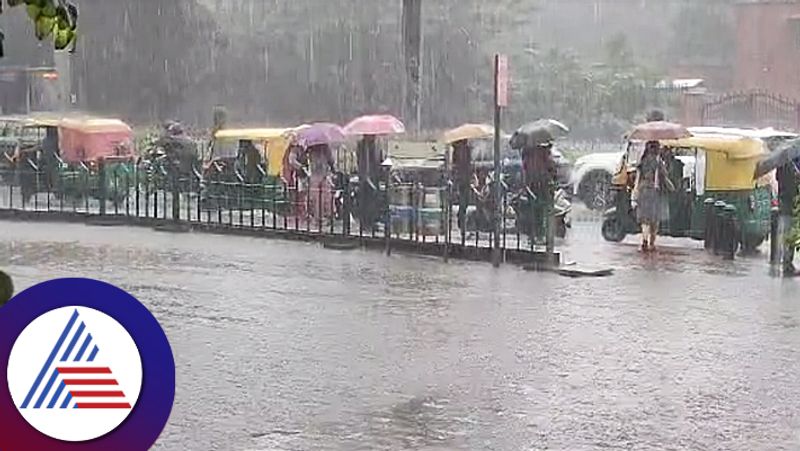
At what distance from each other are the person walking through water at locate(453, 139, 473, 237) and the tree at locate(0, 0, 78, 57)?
43.4 ft

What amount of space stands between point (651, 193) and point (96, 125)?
10.4 meters

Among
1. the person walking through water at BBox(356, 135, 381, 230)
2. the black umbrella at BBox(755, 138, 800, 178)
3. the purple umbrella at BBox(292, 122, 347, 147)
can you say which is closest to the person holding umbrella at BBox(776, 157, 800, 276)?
the black umbrella at BBox(755, 138, 800, 178)

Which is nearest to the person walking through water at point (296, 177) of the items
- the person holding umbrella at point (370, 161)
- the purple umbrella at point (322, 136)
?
the purple umbrella at point (322, 136)

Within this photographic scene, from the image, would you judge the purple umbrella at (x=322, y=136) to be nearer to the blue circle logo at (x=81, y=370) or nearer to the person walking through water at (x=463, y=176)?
the person walking through water at (x=463, y=176)

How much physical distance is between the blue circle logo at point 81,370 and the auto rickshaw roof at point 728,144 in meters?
14.3

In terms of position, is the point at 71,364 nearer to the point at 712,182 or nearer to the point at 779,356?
the point at 779,356

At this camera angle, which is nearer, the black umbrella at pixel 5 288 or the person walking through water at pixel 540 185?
the black umbrella at pixel 5 288

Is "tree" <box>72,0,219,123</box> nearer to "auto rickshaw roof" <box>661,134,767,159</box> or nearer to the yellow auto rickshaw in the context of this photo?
the yellow auto rickshaw

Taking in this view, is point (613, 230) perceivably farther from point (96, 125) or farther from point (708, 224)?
point (96, 125)

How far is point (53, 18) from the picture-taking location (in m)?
1.84

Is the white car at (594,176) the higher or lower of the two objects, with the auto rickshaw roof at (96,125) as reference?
lower

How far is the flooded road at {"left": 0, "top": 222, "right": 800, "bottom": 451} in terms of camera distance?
6852 mm

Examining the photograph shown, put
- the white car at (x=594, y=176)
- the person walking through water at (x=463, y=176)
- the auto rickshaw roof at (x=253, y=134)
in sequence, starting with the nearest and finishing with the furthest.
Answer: the person walking through water at (x=463, y=176) → the auto rickshaw roof at (x=253, y=134) → the white car at (x=594, y=176)

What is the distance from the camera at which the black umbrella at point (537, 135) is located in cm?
1695
